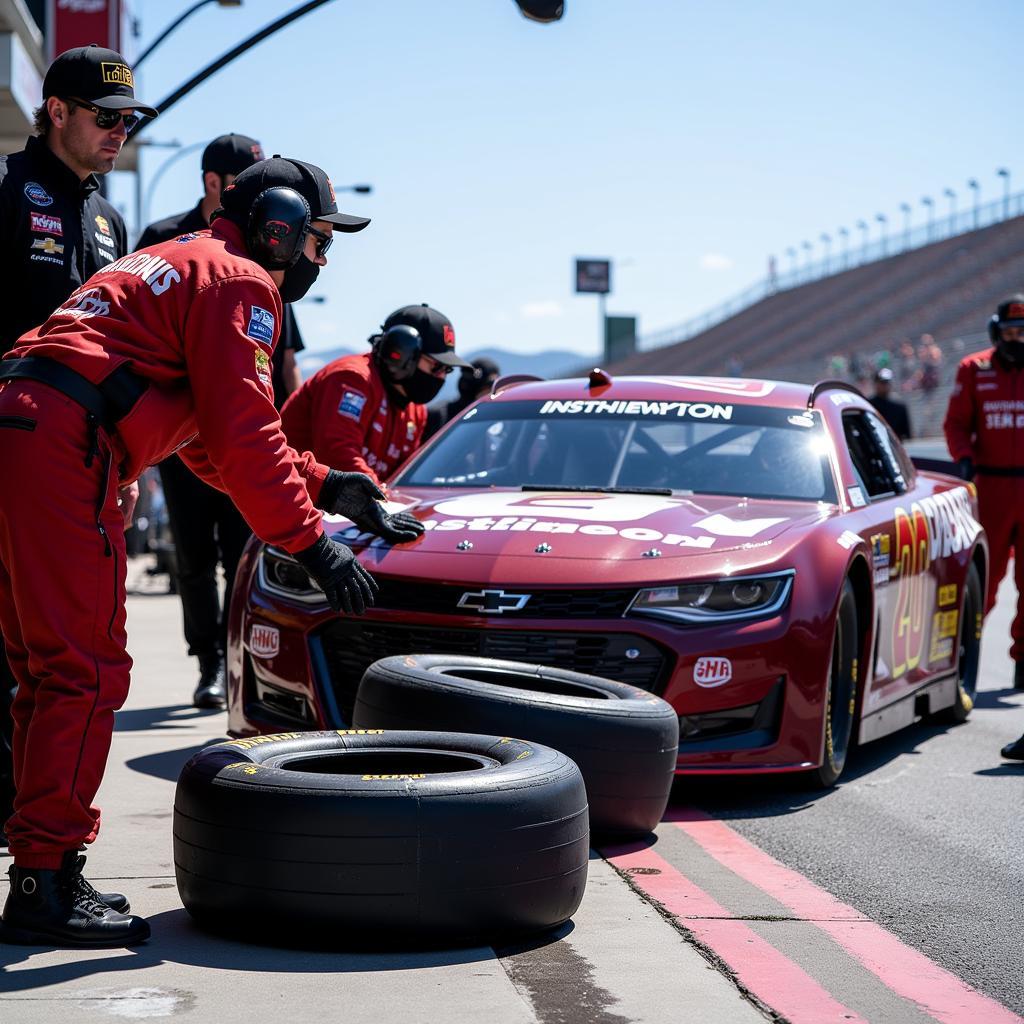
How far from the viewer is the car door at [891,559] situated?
636cm

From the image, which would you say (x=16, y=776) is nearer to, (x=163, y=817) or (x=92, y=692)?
(x=92, y=692)

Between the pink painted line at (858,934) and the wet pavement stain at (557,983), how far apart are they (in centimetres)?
64

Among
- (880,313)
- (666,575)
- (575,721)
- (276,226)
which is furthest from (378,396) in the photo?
(880,313)

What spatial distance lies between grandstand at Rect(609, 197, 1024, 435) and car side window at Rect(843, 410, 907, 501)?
2898cm

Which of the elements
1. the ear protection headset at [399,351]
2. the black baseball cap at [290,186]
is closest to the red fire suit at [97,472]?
the black baseball cap at [290,186]

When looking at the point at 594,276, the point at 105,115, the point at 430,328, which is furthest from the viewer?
the point at 594,276

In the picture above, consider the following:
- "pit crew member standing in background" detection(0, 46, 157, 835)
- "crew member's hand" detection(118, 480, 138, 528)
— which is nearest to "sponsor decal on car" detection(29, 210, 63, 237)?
"pit crew member standing in background" detection(0, 46, 157, 835)

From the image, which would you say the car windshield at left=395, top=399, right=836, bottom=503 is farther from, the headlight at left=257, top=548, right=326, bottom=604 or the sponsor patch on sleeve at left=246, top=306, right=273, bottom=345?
the sponsor patch on sleeve at left=246, top=306, right=273, bottom=345

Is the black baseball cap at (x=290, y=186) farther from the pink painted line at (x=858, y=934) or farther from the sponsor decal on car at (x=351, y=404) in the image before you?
the sponsor decal on car at (x=351, y=404)

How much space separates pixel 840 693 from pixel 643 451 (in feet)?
4.44

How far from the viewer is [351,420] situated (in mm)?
7352

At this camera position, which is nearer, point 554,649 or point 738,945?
point 738,945

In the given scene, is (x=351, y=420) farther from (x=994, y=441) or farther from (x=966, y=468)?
(x=994, y=441)

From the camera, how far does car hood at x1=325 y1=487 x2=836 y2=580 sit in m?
5.57
